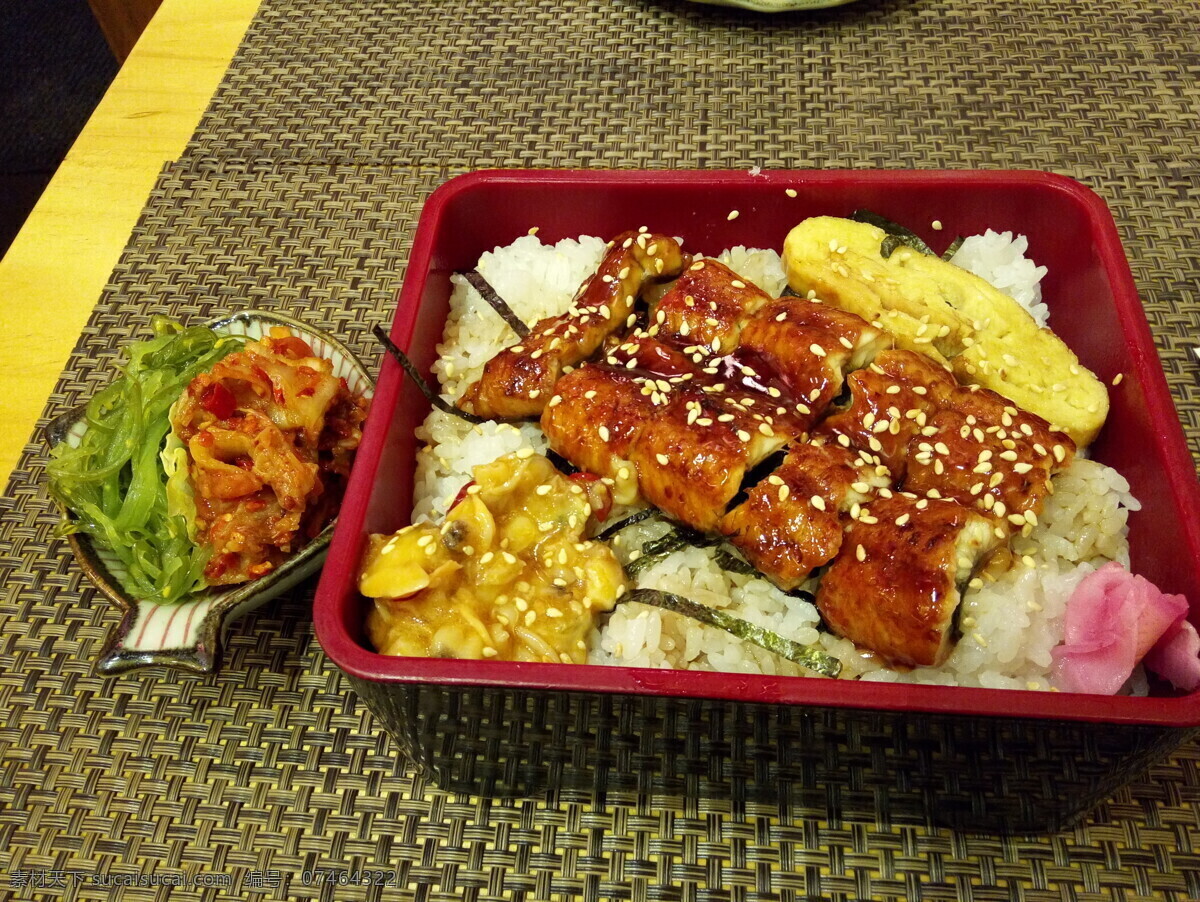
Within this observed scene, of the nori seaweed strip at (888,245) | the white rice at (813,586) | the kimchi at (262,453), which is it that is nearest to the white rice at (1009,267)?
the white rice at (813,586)

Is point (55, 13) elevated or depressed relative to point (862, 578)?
depressed

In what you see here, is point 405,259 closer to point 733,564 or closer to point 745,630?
point 733,564

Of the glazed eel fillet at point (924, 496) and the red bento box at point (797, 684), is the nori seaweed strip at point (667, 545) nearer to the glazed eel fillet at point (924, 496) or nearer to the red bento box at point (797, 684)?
the glazed eel fillet at point (924, 496)

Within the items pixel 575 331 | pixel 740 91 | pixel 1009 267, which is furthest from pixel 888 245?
pixel 740 91

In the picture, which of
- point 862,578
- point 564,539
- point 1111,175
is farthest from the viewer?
point 1111,175

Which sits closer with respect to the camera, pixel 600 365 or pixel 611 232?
pixel 600 365

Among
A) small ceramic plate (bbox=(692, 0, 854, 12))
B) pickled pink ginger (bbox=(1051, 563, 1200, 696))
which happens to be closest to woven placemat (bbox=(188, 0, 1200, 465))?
small ceramic plate (bbox=(692, 0, 854, 12))

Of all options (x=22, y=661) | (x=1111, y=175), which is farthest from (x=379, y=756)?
(x=1111, y=175)

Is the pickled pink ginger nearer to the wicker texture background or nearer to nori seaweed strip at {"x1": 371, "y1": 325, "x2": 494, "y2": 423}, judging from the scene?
the wicker texture background

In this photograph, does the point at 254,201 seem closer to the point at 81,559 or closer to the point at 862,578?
the point at 81,559
